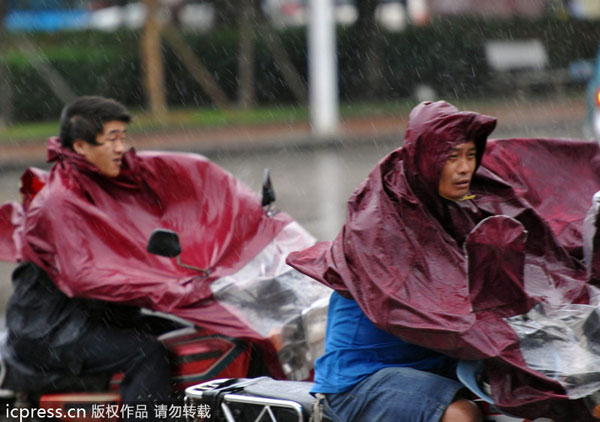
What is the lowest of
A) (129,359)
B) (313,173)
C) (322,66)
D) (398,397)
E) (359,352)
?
(313,173)

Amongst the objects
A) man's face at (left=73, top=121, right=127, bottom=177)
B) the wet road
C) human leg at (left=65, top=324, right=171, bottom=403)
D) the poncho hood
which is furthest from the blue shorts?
the wet road

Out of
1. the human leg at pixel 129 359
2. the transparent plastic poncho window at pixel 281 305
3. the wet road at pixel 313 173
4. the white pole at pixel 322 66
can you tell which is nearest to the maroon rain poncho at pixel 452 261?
the transparent plastic poncho window at pixel 281 305

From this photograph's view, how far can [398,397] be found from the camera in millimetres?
3262

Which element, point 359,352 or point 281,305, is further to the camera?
point 281,305

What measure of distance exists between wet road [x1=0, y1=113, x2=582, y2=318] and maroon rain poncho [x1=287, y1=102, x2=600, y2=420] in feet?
16.8

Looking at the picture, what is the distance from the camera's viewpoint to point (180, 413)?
4473 millimetres

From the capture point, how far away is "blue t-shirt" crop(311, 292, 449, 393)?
3395 mm

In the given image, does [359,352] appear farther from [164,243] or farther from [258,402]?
[164,243]

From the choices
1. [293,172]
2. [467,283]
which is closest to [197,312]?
[467,283]

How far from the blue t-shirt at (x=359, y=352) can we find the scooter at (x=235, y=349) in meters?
0.91

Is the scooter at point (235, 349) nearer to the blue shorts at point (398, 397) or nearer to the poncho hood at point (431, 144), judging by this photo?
the blue shorts at point (398, 397)

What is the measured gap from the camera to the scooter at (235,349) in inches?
177

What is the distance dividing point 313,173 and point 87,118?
34.1ft

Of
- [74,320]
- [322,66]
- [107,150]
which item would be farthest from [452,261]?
[322,66]
